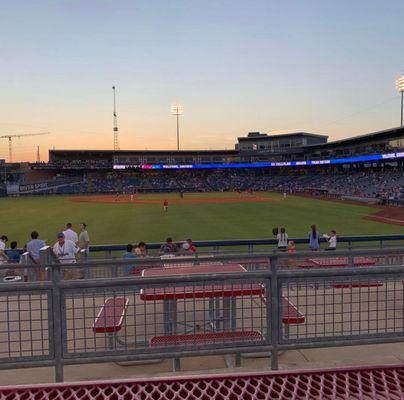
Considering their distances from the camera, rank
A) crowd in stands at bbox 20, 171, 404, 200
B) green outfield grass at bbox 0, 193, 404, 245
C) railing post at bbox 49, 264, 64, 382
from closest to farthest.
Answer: railing post at bbox 49, 264, 64, 382 < green outfield grass at bbox 0, 193, 404, 245 < crowd in stands at bbox 20, 171, 404, 200

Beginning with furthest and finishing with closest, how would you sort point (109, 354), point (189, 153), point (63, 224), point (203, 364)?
point (189, 153) < point (63, 224) < point (203, 364) < point (109, 354)

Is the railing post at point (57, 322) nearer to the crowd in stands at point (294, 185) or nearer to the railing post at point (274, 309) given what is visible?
the railing post at point (274, 309)

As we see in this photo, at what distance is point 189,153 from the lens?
121 m

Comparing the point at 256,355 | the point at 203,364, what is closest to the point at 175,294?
the point at 203,364

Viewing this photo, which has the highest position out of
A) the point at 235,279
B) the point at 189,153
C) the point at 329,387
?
the point at 189,153

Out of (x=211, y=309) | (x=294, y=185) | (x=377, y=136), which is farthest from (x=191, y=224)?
(x=377, y=136)

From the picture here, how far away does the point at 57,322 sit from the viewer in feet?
13.1

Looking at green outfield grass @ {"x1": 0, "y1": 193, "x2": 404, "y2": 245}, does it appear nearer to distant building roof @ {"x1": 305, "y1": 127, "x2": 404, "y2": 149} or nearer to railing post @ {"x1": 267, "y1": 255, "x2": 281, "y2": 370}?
railing post @ {"x1": 267, "y1": 255, "x2": 281, "y2": 370}

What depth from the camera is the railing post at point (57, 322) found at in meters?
3.99

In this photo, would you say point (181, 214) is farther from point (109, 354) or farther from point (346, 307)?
point (109, 354)

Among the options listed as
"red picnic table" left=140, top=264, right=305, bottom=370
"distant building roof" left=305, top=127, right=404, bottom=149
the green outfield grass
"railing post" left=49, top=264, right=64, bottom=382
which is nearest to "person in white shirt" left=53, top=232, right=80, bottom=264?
"red picnic table" left=140, top=264, right=305, bottom=370

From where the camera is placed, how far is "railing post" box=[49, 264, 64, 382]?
399cm

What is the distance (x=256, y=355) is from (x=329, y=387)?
2.62 metres

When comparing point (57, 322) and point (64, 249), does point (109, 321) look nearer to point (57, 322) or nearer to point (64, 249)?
point (57, 322)
